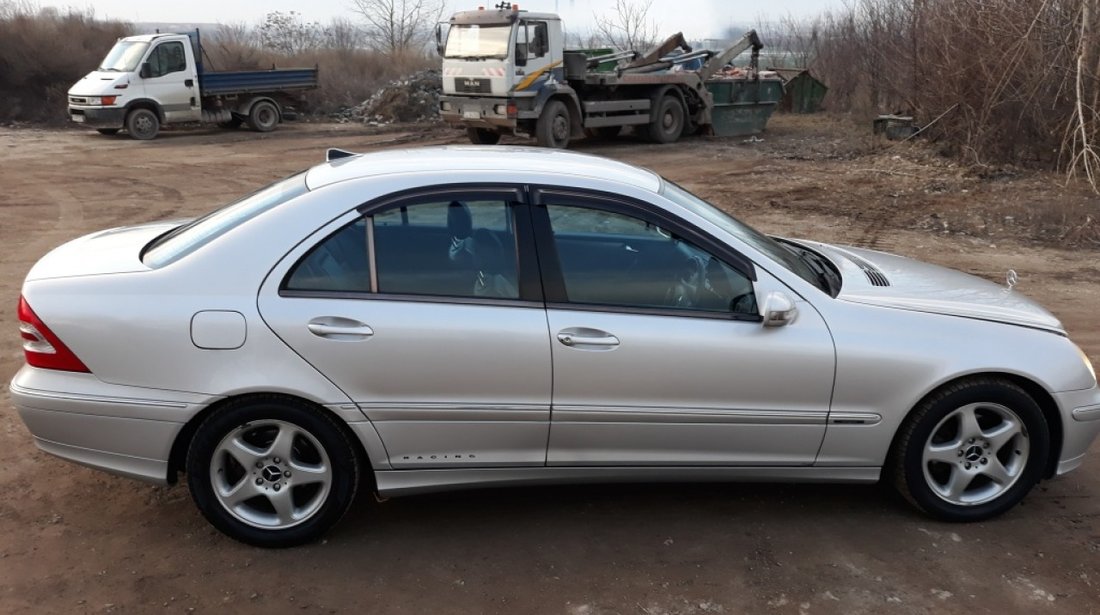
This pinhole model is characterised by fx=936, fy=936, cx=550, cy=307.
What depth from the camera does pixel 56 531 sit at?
387 centimetres

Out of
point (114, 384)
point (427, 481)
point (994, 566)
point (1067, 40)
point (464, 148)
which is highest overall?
point (1067, 40)

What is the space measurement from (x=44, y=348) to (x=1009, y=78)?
14364 millimetres

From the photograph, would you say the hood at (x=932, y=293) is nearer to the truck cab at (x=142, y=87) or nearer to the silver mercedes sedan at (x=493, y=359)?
the silver mercedes sedan at (x=493, y=359)

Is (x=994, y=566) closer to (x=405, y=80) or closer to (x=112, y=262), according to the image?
(x=112, y=262)

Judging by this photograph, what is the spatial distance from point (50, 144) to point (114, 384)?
60.0ft

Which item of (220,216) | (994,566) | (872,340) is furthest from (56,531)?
(994,566)

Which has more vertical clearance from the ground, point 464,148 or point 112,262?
point 464,148

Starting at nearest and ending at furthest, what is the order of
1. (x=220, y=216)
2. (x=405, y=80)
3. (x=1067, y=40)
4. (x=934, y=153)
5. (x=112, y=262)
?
(x=112, y=262) < (x=220, y=216) < (x=1067, y=40) < (x=934, y=153) < (x=405, y=80)

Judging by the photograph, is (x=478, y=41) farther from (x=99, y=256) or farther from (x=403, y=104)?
(x=99, y=256)

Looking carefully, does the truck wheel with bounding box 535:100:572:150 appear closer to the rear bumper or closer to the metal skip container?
the metal skip container

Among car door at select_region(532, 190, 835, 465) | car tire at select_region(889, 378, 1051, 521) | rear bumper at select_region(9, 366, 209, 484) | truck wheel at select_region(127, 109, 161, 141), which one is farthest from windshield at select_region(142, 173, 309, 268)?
truck wheel at select_region(127, 109, 161, 141)

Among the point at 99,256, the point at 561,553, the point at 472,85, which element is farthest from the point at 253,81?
the point at 561,553

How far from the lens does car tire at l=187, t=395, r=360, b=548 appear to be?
3562 mm

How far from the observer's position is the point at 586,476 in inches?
150
